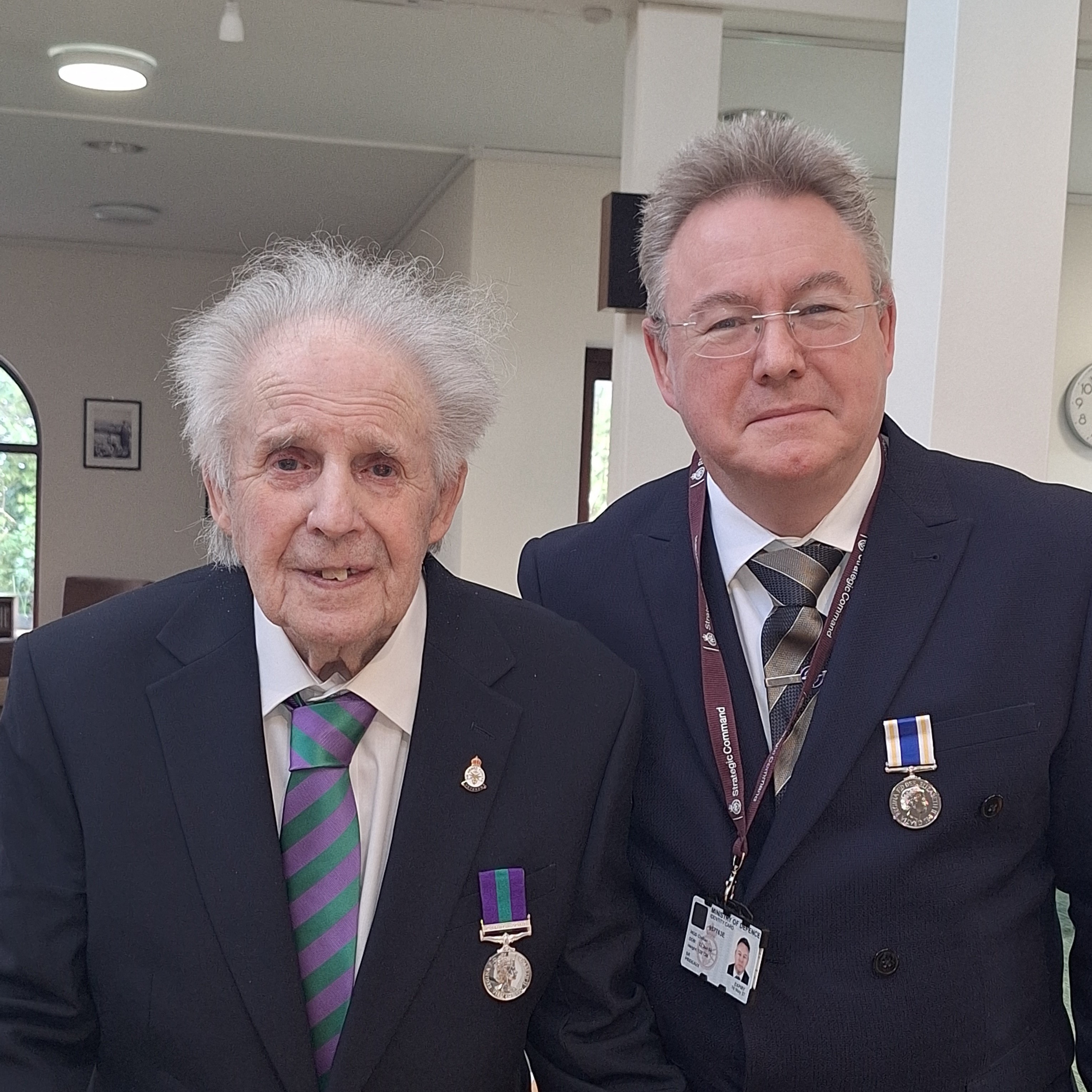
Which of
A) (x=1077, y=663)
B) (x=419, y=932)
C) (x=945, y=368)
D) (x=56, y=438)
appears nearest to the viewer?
(x=419, y=932)

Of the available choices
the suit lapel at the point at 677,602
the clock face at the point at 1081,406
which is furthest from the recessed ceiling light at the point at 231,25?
the clock face at the point at 1081,406

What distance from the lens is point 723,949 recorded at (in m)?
1.62

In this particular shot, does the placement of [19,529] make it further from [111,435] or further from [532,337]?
[532,337]

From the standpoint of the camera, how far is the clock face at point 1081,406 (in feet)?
23.6

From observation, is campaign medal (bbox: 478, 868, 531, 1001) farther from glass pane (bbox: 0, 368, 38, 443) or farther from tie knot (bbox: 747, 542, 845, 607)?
glass pane (bbox: 0, 368, 38, 443)

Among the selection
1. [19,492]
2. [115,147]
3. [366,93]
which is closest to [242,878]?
[366,93]

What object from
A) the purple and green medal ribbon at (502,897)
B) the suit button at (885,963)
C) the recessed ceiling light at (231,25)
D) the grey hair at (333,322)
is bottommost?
the suit button at (885,963)

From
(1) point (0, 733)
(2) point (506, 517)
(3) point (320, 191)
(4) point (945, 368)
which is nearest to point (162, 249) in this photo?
(3) point (320, 191)

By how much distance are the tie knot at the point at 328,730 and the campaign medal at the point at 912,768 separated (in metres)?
0.67

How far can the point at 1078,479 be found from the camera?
7.16 m

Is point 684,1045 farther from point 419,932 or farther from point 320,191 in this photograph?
point 320,191

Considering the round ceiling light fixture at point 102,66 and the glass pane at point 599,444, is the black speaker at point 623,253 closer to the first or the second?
the round ceiling light fixture at point 102,66

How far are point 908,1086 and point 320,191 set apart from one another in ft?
21.6

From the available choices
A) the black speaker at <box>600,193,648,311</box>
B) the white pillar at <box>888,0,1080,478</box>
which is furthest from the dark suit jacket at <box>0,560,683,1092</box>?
the black speaker at <box>600,193,648,311</box>
